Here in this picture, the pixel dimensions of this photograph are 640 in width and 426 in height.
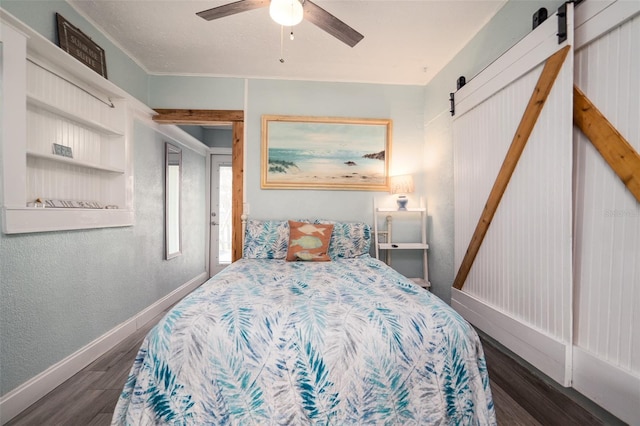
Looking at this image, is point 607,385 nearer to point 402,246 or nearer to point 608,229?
point 608,229

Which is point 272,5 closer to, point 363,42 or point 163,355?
point 363,42

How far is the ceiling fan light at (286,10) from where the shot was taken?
4.84ft

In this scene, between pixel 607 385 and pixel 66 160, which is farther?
pixel 66 160

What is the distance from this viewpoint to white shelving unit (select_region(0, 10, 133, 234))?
1.42 metres

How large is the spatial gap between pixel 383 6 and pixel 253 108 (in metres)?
1.67

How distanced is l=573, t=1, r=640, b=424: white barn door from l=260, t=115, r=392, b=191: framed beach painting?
5.92ft

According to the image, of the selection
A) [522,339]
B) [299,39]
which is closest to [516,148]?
[522,339]

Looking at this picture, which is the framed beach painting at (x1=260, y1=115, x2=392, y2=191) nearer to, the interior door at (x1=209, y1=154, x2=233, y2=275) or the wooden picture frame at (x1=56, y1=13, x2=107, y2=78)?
the wooden picture frame at (x1=56, y1=13, x2=107, y2=78)

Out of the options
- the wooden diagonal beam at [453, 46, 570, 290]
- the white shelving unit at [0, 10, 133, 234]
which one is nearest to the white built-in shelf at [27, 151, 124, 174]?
the white shelving unit at [0, 10, 133, 234]

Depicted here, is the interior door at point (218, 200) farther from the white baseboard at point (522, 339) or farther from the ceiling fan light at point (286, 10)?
the white baseboard at point (522, 339)

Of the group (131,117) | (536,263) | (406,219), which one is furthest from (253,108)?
(536,263)

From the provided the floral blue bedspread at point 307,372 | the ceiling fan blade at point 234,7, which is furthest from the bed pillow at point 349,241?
the ceiling fan blade at point 234,7

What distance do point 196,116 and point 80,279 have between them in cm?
192

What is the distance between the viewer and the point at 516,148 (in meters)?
1.82
